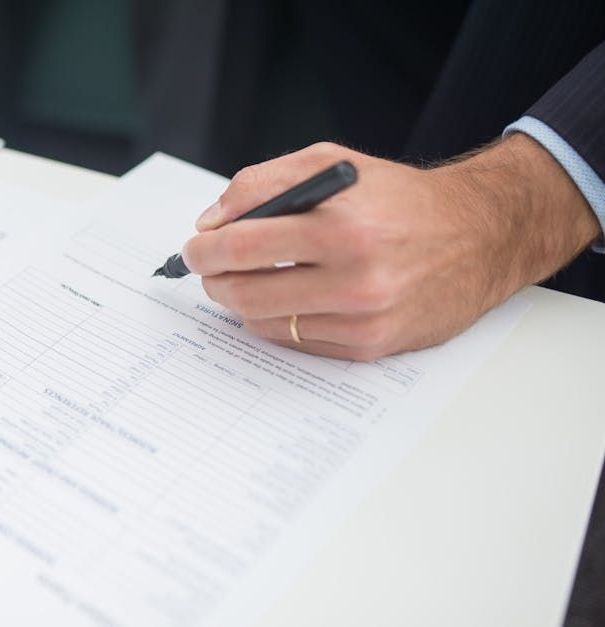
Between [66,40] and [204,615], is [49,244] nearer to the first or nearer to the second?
[204,615]

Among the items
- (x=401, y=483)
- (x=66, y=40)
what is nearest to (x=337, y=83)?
(x=66, y=40)

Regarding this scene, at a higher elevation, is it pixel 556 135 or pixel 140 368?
pixel 556 135

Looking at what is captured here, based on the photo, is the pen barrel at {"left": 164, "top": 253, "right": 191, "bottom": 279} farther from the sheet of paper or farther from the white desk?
the white desk

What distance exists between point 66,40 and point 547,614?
0.97 metres

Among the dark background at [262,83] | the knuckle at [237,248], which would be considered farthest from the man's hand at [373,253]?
the dark background at [262,83]

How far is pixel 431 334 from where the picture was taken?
45cm

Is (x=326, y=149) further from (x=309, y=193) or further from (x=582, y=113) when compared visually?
(x=582, y=113)

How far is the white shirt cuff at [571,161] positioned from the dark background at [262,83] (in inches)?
7.2

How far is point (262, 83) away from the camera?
1006 millimetres

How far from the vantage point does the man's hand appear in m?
0.40

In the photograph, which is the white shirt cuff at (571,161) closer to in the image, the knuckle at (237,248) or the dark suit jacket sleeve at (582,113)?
the dark suit jacket sleeve at (582,113)

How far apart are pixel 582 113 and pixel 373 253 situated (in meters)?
0.22

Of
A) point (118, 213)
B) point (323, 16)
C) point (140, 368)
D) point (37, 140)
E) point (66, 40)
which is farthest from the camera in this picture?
point (37, 140)

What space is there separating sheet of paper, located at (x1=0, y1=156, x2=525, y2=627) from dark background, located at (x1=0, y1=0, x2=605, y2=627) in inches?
11.8
